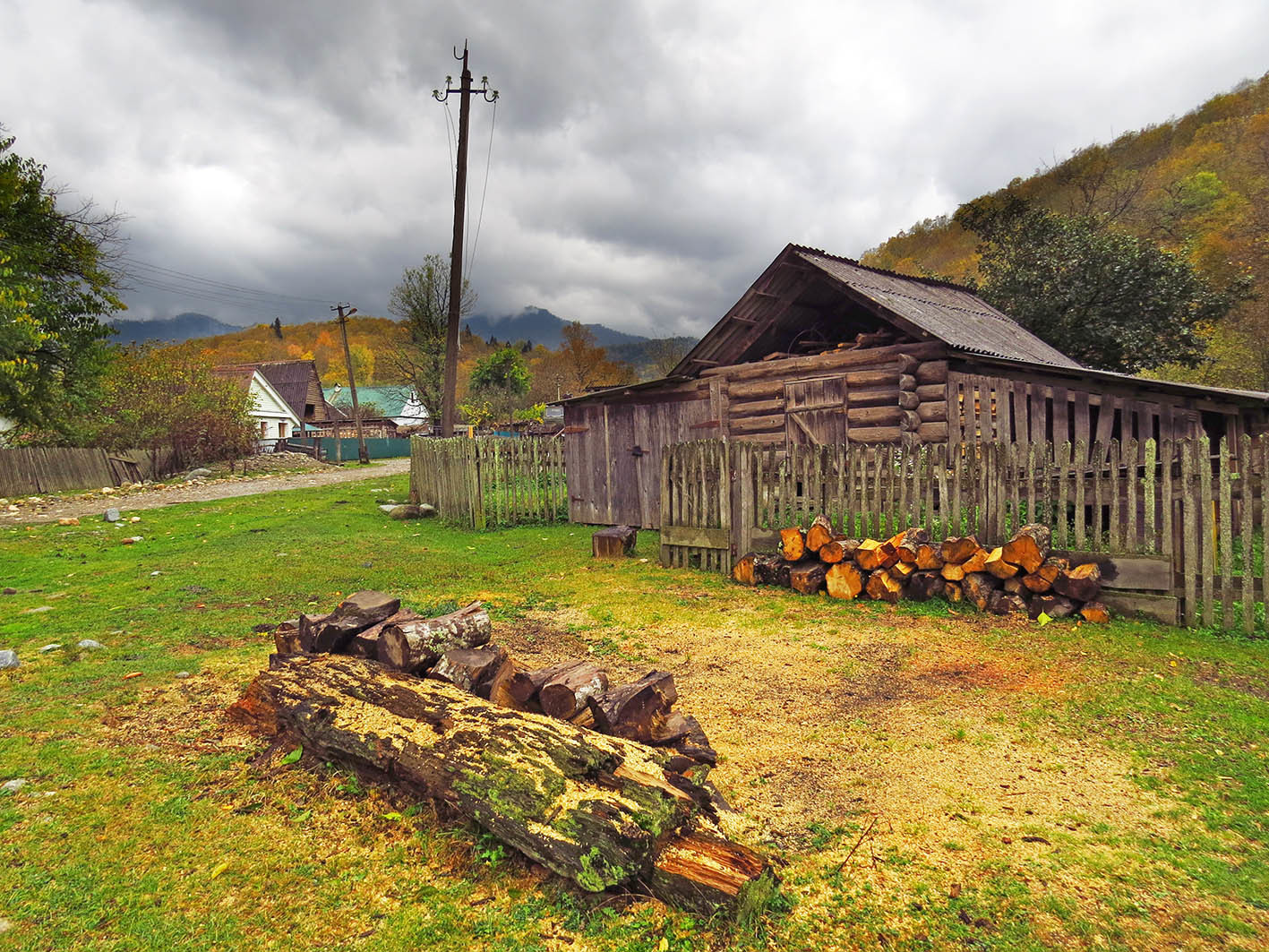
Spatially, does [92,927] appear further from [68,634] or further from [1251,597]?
[1251,597]

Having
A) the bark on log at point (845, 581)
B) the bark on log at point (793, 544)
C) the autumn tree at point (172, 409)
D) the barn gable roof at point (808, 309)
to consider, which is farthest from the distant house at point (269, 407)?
the bark on log at point (845, 581)

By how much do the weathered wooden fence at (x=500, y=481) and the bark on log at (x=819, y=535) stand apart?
26.7ft

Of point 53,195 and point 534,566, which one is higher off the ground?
point 53,195

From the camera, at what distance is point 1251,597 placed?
5.59 meters

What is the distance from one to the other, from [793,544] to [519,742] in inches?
225

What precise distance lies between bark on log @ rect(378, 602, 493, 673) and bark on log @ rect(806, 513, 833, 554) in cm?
492

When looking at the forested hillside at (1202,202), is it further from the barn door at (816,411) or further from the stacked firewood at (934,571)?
the stacked firewood at (934,571)

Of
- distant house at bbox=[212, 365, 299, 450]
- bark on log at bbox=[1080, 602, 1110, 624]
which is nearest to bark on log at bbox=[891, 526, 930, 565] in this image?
bark on log at bbox=[1080, 602, 1110, 624]

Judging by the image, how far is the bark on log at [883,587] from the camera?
7309 millimetres

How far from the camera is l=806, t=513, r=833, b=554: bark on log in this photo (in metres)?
7.89

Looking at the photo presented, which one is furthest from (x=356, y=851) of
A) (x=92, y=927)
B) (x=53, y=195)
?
(x=53, y=195)

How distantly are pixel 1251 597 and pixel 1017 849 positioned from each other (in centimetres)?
457

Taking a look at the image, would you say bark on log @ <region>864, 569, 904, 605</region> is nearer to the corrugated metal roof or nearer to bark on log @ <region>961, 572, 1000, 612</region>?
bark on log @ <region>961, 572, 1000, 612</region>

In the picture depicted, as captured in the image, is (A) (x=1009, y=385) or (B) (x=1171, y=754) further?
(A) (x=1009, y=385)
